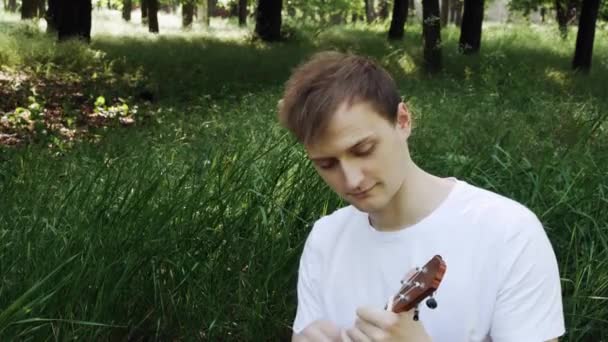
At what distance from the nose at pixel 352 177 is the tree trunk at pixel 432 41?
38.0 feet

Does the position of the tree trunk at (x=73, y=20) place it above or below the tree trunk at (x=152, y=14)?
above

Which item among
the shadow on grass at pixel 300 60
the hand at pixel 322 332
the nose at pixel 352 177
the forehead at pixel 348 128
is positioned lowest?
the shadow on grass at pixel 300 60

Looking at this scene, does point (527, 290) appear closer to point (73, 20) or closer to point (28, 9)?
point (73, 20)

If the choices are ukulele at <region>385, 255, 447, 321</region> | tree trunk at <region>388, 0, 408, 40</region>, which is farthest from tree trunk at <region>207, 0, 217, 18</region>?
ukulele at <region>385, 255, 447, 321</region>

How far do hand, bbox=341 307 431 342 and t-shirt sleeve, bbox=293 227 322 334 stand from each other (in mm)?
508

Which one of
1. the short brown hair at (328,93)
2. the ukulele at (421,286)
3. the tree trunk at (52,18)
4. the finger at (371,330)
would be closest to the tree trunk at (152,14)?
the tree trunk at (52,18)

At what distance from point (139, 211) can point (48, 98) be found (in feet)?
23.8

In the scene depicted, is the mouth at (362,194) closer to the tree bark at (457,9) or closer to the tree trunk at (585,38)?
the tree trunk at (585,38)

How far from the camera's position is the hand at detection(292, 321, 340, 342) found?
1.92 metres

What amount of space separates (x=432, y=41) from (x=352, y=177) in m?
11.9

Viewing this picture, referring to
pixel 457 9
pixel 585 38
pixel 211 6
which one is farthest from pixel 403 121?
pixel 211 6

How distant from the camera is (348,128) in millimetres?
1778

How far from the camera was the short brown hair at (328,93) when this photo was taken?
1785 mm

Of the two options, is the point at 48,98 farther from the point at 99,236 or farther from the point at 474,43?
the point at 474,43
